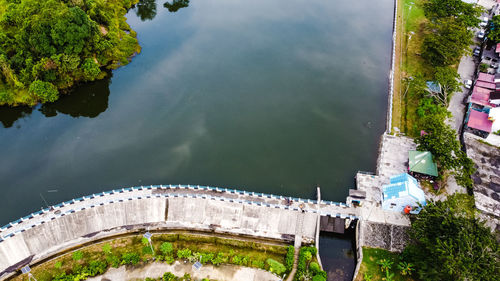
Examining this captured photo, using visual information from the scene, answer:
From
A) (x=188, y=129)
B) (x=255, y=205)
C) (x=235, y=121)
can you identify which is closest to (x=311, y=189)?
(x=255, y=205)

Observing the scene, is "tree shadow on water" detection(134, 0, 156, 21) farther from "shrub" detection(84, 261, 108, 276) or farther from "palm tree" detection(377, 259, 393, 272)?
"palm tree" detection(377, 259, 393, 272)

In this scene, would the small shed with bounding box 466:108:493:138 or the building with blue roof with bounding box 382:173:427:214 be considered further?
the small shed with bounding box 466:108:493:138

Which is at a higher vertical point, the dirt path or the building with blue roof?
the building with blue roof

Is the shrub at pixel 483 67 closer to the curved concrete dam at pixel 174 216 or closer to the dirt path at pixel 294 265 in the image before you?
the curved concrete dam at pixel 174 216


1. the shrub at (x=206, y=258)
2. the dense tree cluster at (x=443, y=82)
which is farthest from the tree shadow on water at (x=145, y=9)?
the shrub at (x=206, y=258)

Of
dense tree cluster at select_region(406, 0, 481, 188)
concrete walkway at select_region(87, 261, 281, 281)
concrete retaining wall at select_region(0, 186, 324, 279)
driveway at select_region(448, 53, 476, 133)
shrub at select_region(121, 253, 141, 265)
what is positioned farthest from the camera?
driveway at select_region(448, 53, 476, 133)

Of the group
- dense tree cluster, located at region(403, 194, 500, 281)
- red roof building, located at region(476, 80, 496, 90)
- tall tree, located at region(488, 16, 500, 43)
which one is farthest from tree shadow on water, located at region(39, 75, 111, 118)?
tall tree, located at region(488, 16, 500, 43)

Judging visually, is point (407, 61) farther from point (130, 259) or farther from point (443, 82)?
point (130, 259)
